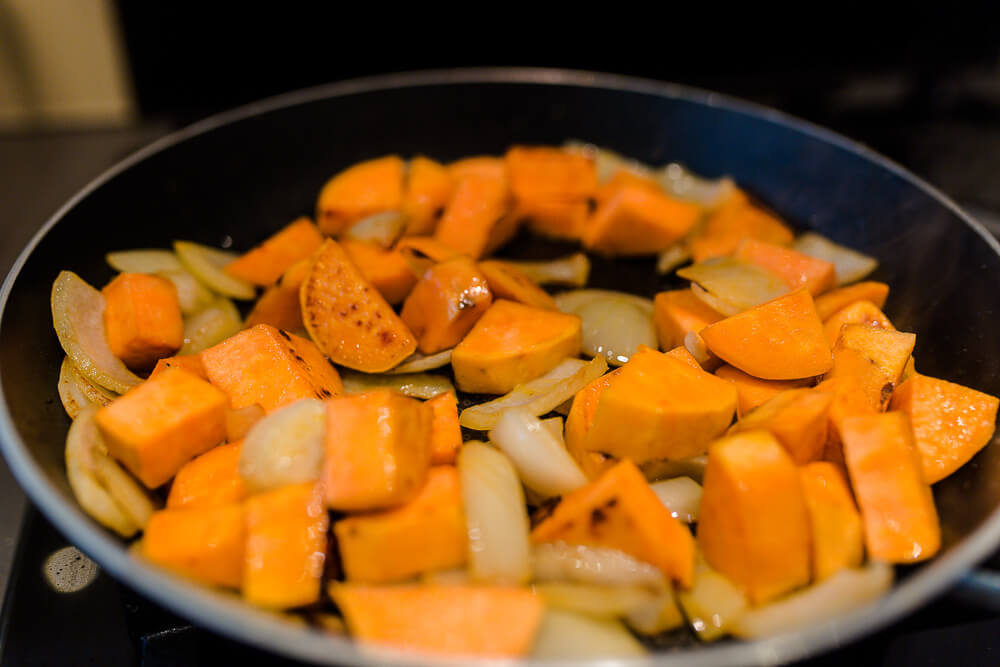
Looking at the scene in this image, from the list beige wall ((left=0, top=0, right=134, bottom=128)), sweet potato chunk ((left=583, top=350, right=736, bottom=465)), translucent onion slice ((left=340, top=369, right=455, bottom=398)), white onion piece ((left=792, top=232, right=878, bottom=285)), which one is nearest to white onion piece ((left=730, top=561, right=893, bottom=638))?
sweet potato chunk ((left=583, top=350, right=736, bottom=465))

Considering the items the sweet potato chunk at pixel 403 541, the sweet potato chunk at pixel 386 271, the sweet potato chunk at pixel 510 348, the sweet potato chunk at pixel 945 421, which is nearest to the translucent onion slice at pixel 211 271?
the sweet potato chunk at pixel 386 271

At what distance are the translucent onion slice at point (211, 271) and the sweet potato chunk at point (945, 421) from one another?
46.5 inches

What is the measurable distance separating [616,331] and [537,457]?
15.8 inches

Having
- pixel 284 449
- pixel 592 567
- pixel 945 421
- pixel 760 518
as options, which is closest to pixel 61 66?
pixel 284 449

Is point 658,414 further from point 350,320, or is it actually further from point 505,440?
point 350,320

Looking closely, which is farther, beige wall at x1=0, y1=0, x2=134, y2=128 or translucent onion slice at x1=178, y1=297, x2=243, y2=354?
beige wall at x1=0, y1=0, x2=134, y2=128

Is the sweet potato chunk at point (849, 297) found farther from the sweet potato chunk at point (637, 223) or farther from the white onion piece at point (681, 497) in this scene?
the white onion piece at point (681, 497)

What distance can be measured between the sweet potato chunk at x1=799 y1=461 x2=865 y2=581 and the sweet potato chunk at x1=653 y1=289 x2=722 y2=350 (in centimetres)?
35

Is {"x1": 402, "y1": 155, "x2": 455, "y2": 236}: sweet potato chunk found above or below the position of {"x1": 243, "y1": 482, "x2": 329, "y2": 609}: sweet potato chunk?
above

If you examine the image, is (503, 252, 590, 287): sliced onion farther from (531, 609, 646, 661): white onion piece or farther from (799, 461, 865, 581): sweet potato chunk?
(531, 609, 646, 661): white onion piece

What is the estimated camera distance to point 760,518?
886mm

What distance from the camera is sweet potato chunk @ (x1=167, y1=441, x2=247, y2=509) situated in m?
0.97

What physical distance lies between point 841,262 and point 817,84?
1111 millimetres

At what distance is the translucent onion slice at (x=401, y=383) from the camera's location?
1.26 m
